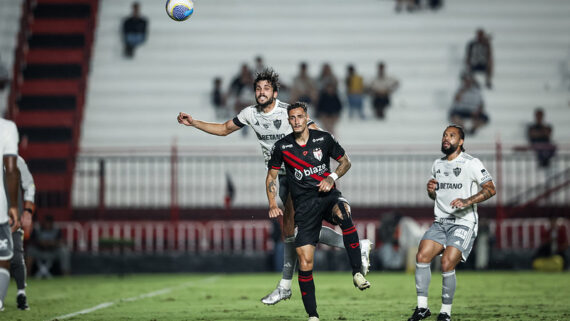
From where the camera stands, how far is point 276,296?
9781 mm

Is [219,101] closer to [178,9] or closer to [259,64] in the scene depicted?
[259,64]

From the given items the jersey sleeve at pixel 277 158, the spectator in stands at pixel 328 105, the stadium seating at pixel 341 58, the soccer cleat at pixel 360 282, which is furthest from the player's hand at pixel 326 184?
the stadium seating at pixel 341 58

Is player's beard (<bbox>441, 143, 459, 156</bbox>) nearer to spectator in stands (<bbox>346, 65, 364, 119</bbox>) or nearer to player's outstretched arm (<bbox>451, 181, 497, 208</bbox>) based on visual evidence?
player's outstretched arm (<bbox>451, 181, 497, 208</bbox>)

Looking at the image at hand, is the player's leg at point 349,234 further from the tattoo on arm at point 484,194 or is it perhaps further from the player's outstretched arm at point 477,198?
the tattoo on arm at point 484,194

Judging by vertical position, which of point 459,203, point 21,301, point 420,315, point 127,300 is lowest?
point 127,300

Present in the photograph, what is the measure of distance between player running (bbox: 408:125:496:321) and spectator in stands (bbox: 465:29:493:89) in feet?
49.3

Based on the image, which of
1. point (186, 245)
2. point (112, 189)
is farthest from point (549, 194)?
point (112, 189)

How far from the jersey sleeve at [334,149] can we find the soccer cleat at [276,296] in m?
1.58

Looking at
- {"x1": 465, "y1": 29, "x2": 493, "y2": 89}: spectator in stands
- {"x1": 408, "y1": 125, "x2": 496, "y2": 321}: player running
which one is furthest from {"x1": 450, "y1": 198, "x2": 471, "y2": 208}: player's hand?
{"x1": 465, "y1": 29, "x2": 493, "y2": 89}: spectator in stands

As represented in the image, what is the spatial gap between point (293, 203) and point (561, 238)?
11.7 m

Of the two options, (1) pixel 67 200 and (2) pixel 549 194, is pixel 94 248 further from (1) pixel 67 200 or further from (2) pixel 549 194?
(2) pixel 549 194

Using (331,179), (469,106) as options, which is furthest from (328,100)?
(331,179)

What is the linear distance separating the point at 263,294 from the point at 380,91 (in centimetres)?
1103

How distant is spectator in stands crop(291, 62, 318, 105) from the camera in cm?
2331
